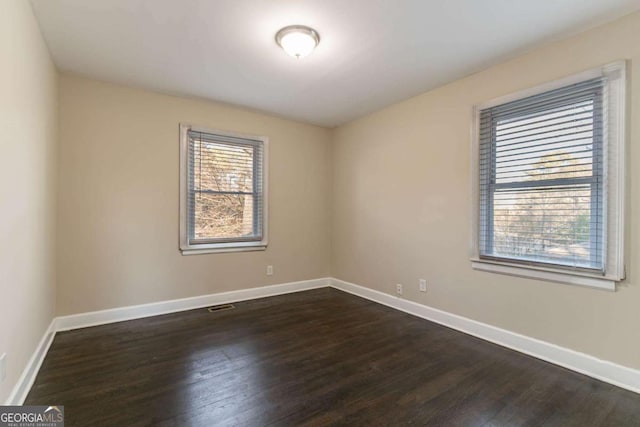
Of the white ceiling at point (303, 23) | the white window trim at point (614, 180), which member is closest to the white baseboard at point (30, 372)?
the white ceiling at point (303, 23)

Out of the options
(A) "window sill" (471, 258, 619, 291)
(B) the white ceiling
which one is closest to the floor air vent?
(B) the white ceiling

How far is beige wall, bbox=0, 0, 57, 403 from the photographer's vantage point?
159 centimetres

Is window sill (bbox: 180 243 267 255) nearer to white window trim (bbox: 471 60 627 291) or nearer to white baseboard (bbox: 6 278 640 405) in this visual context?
white baseboard (bbox: 6 278 640 405)

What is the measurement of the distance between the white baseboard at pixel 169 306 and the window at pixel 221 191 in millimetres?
587

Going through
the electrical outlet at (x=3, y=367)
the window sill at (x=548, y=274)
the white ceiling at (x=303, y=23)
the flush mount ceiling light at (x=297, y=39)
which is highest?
the white ceiling at (x=303, y=23)

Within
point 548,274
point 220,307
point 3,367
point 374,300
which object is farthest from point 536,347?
point 3,367

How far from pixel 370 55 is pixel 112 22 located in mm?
1988

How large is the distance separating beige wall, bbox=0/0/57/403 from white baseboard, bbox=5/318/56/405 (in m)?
0.05

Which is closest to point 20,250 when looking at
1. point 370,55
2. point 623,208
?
point 370,55

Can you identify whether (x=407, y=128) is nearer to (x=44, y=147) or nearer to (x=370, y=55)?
(x=370, y=55)

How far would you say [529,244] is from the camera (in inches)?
102

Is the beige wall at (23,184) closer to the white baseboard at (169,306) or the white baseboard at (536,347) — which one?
the white baseboard at (169,306)

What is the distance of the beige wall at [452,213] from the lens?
2.10m

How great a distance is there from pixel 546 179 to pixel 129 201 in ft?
13.1
